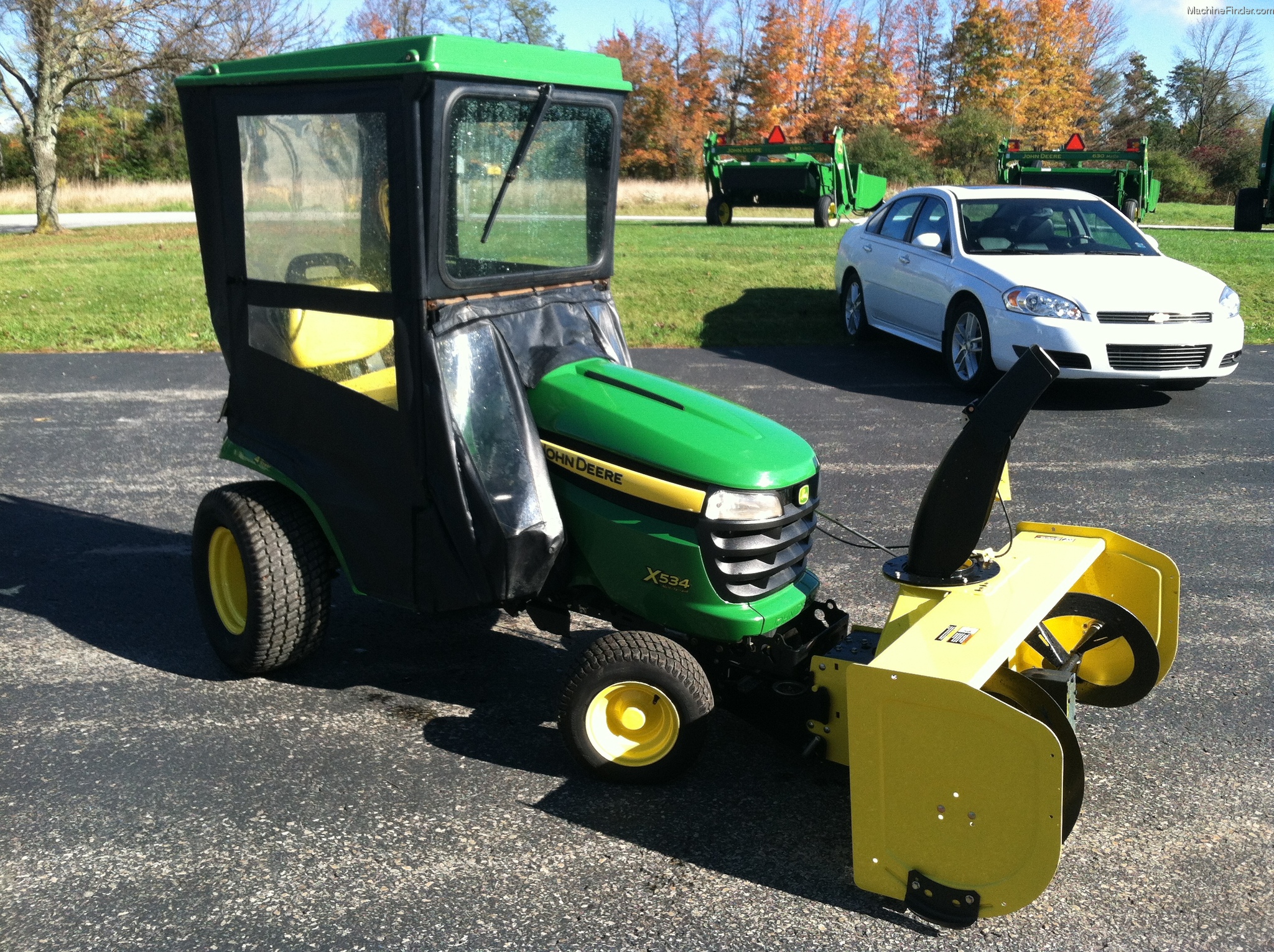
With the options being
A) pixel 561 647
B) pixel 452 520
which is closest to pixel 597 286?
pixel 452 520

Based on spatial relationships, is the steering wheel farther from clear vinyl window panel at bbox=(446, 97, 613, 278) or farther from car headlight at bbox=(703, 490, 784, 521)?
car headlight at bbox=(703, 490, 784, 521)

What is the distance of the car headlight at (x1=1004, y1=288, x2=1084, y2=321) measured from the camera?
882 centimetres

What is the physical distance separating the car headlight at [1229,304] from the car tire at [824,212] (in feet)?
46.5

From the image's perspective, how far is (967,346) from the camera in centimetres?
964

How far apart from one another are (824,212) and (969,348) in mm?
14351

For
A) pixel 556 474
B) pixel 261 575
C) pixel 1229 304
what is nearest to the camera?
pixel 556 474

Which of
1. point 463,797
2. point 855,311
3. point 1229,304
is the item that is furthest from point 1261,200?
point 463,797

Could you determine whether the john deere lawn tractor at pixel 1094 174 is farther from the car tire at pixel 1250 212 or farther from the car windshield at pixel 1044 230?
the car windshield at pixel 1044 230

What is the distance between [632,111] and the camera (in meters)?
49.7

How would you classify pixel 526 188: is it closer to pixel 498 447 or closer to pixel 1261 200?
pixel 498 447

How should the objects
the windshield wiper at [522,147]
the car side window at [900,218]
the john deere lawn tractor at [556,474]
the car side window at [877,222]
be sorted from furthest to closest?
1. the car side window at [877,222]
2. the car side window at [900,218]
3. the windshield wiper at [522,147]
4. the john deere lawn tractor at [556,474]

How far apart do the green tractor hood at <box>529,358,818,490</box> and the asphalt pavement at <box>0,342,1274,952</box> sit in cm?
101

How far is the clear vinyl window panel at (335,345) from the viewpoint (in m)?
3.86

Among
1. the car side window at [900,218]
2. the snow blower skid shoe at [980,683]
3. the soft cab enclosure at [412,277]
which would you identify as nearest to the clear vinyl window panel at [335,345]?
the soft cab enclosure at [412,277]
